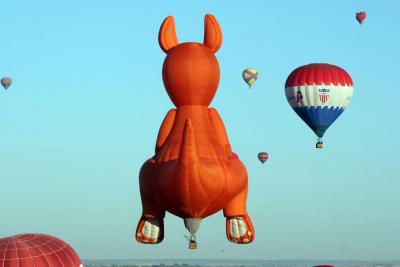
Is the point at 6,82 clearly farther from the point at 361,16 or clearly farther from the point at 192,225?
the point at 192,225

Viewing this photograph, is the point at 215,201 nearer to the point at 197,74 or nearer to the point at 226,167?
the point at 226,167

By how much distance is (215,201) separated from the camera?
2952 cm

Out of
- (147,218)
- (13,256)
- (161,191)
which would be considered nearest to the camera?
(161,191)

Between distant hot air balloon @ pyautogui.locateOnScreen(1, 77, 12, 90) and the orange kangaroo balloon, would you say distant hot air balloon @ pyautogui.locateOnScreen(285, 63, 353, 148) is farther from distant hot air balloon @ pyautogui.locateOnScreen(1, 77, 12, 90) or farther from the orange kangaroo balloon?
distant hot air balloon @ pyautogui.locateOnScreen(1, 77, 12, 90)

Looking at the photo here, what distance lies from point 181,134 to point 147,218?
10.4ft

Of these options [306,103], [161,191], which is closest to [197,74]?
[161,191]

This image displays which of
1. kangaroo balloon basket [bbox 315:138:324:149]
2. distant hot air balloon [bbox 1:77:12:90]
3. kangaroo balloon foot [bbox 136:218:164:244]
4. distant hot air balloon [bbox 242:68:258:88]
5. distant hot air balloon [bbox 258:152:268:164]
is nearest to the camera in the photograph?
kangaroo balloon foot [bbox 136:218:164:244]

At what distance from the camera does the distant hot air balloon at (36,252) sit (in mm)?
39500

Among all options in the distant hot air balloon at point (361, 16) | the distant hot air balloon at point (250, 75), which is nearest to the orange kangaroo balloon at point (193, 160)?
the distant hot air balloon at point (250, 75)

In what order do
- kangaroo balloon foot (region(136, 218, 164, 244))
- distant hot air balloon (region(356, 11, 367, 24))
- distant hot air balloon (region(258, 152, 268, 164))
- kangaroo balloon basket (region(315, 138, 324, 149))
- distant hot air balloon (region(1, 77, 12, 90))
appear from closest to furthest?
kangaroo balloon foot (region(136, 218, 164, 244))
kangaroo balloon basket (region(315, 138, 324, 149))
distant hot air balloon (region(258, 152, 268, 164))
distant hot air balloon (region(356, 11, 367, 24))
distant hot air balloon (region(1, 77, 12, 90))

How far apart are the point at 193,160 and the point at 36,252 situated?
14.2m

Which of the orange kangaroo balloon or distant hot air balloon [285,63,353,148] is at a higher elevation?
distant hot air balloon [285,63,353,148]

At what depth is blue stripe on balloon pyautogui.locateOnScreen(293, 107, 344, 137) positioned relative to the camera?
1636 inches

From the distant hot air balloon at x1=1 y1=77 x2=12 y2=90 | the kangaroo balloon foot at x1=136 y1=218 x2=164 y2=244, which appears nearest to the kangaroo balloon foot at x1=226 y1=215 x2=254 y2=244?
the kangaroo balloon foot at x1=136 y1=218 x2=164 y2=244
